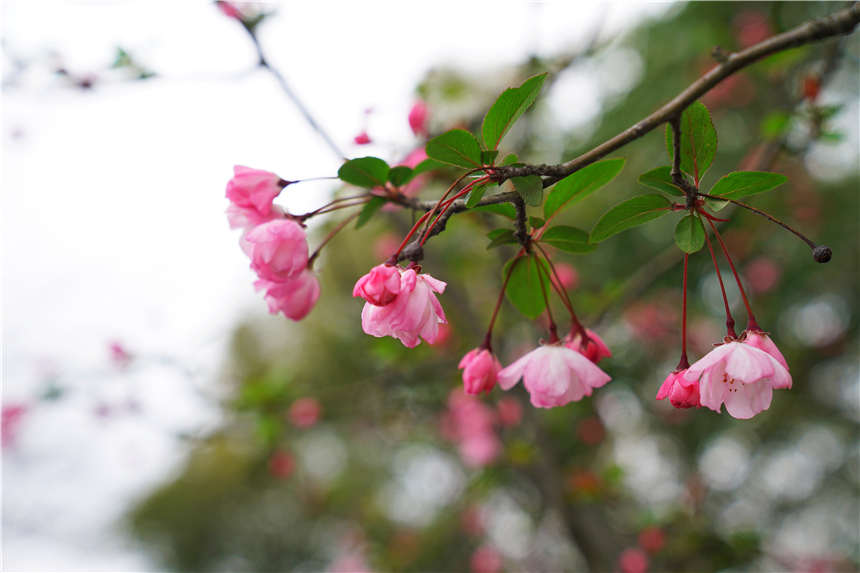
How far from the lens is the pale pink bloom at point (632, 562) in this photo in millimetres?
2072

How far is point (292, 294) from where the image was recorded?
0.55m

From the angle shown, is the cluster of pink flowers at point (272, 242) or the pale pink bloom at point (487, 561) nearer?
the cluster of pink flowers at point (272, 242)

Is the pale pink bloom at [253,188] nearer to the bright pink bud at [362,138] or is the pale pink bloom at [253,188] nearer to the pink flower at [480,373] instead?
the pink flower at [480,373]

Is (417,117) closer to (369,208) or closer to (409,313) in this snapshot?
(369,208)

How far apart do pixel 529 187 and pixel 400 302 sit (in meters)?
0.19

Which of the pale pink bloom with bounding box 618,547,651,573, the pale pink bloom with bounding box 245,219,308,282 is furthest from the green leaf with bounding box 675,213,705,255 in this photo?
the pale pink bloom with bounding box 618,547,651,573

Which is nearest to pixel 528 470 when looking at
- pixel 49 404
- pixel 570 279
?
pixel 570 279

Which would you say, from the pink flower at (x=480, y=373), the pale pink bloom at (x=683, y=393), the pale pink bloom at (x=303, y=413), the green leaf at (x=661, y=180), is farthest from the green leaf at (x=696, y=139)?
the pale pink bloom at (x=303, y=413)

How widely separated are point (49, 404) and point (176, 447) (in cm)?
65

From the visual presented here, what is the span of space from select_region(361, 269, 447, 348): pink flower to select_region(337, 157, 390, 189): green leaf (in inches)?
6.4

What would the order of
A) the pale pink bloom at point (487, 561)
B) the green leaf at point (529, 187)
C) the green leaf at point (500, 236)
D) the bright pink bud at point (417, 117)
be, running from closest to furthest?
the green leaf at point (529, 187) → the green leaf at point (500, 236) → the bright pink bud at point (417, 117) → the pale pink bloom at point (487, 561)

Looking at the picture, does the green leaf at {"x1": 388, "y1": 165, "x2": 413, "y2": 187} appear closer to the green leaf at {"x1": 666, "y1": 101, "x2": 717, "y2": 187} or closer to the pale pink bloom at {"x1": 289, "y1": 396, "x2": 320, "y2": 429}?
the green leaf at {"x1": 666, "y1": 101, "x2": 717, "y2": 187}

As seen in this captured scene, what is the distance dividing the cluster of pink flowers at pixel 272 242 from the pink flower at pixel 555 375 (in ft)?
1.01

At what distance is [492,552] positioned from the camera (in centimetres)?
391
